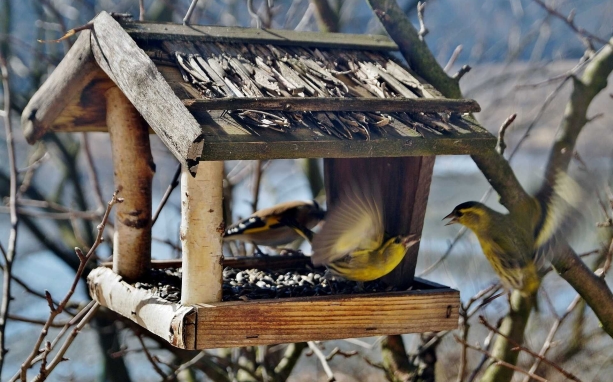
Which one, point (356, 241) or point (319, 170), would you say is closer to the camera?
point (356, 241)

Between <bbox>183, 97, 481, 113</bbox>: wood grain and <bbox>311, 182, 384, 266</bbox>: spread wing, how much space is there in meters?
0.44

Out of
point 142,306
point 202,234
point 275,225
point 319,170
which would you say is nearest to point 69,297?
point 142,306

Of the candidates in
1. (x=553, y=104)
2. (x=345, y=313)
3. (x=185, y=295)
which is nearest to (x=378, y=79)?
(x=345, y=313)

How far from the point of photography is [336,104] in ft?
7.35

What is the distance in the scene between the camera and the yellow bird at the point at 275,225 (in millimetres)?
3539

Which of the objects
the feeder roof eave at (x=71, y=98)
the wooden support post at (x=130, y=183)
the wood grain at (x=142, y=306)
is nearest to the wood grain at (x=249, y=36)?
the feeder roof eave at (x=71, y=98)

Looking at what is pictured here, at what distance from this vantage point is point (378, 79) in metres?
2.65

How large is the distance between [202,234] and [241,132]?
46 cm

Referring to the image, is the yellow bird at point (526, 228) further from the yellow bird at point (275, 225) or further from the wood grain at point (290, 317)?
the yellow bird at point (275, 225)

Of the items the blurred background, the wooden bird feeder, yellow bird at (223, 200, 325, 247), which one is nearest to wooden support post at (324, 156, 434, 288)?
the wooden bird feeder

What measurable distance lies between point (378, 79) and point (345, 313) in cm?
80

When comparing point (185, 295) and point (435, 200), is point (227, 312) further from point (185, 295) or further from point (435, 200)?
point (435, 200)

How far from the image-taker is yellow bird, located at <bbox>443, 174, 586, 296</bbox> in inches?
110

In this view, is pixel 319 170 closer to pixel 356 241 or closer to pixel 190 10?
pixel 356 241
